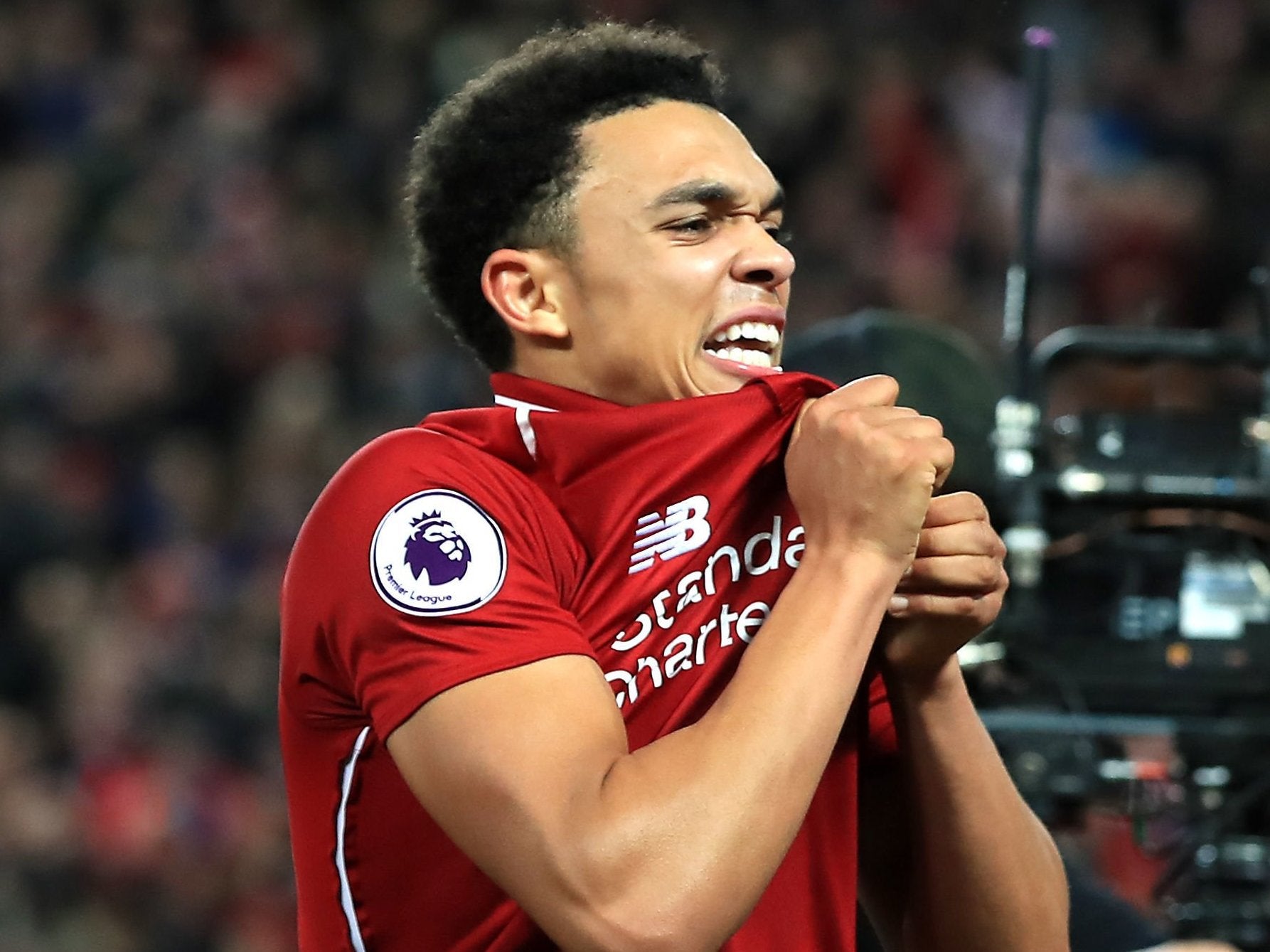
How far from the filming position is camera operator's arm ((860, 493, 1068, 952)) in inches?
71.4

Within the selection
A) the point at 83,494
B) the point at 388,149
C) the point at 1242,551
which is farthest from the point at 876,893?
the point at 388,149

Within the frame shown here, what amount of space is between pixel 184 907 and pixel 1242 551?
3.65 m

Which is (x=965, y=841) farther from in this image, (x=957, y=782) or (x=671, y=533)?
(x=671, y=533)

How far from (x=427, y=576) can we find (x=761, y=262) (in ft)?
1.68

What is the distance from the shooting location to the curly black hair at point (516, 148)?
2.09m

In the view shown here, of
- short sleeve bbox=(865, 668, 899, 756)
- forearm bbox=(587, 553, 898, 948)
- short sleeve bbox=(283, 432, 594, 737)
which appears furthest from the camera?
short sleeve bbox=(865, 668, 899, 756)

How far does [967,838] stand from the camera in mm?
1872

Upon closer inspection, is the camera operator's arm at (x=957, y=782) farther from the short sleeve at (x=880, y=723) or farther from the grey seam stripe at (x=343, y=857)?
the grey seam stripe at (x=343, y=857)

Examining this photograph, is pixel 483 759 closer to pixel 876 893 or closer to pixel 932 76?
pixel 876 893

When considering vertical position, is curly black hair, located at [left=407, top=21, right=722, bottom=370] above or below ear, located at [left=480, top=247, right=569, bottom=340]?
above

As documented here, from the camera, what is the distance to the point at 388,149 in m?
7.43

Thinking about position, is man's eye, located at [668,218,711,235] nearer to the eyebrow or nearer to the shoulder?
the eyebrow

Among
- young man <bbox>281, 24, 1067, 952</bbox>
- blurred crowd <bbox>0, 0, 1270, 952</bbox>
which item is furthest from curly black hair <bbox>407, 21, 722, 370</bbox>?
blurred crowd <bbox>0, 0, 1270, 952</bbox>

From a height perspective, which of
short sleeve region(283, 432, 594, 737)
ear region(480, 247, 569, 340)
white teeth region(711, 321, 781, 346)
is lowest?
short sleeve region(283, 432, 594, 737)
